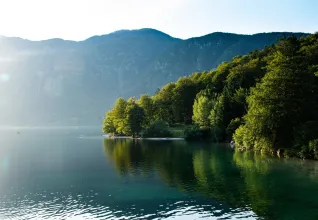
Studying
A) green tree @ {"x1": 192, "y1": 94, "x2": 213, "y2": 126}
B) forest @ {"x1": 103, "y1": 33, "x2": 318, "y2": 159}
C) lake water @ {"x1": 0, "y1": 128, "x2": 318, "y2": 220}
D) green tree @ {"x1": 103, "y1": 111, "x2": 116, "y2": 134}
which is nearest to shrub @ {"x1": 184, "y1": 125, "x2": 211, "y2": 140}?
forest @ {"x1": 103, "y1": 33, "x2": 318, "y2": 159}

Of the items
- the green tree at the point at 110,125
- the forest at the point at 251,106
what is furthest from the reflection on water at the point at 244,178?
the green tree at the point at 110,125

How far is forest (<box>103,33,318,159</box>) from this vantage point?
65688mm

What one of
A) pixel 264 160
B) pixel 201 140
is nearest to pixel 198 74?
pixel 201 140

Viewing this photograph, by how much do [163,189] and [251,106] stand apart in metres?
41.9

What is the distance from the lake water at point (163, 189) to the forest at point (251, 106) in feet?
21.1

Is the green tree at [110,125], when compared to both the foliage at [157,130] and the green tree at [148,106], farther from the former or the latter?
the foliage at [157,130]

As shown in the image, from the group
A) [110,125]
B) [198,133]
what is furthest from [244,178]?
[110,125]

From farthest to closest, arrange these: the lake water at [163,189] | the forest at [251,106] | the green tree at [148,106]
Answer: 1. the green tree at [148,106]
2. the forest at [251,106]
3. the lake water at [163,189]

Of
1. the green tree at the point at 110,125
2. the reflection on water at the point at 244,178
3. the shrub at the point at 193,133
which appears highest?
the green tree at the point at 110,125

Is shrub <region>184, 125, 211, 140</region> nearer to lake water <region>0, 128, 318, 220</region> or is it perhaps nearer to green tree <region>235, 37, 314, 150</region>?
green tree <region>235, 37, 314, 150</region>

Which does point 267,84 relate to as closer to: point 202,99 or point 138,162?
point 138,162

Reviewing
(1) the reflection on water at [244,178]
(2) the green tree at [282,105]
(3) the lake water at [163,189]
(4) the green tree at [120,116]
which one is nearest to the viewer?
(3) the lake water at [163,189]

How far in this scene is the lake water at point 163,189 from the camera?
3131 cm

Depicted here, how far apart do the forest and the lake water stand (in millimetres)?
6430
